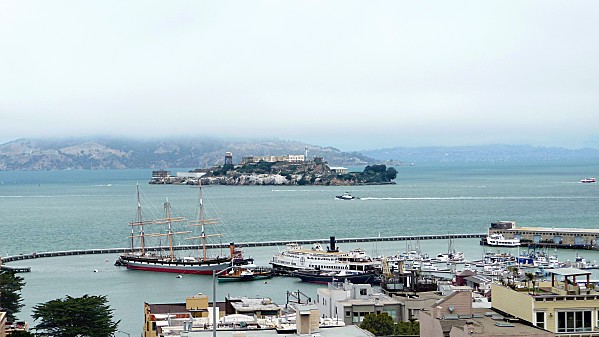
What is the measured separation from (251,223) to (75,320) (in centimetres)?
7917

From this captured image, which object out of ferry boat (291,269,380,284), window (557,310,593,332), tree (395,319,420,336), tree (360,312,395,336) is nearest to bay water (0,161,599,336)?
ferry boat (291,269,380,284)

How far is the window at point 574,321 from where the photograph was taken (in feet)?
63.8

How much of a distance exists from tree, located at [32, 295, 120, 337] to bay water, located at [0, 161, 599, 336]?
6.24m

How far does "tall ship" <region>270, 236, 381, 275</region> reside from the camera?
66625mm

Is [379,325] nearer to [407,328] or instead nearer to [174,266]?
[407,328]

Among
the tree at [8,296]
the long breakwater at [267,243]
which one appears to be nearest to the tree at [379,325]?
the tree at [8,296]

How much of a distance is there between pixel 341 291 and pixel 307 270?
30.4m

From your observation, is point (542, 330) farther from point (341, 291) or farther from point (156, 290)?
point (156, 290)

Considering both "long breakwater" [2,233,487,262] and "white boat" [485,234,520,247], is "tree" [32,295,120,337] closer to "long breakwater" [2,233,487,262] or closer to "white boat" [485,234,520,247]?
"long breakwater" [2,233,487,262]

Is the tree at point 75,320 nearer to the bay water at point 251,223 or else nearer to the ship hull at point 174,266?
the bay water at point 251,223

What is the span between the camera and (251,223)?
114m

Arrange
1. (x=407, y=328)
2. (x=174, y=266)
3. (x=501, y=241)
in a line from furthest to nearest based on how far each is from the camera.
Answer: (x=501, y=241)
(x=174, y=266)
(x=407, y=328)

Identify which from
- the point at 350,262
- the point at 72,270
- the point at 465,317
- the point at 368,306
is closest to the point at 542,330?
the point at 465,317

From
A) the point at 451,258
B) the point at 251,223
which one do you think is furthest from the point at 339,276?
the point at 251,223
